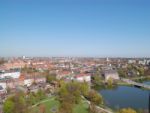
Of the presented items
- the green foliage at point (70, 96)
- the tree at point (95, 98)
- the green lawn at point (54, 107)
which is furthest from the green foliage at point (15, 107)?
the tree at point (95, 98)

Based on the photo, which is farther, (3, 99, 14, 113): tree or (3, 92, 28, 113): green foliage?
(3, 99, 14, 113): tree

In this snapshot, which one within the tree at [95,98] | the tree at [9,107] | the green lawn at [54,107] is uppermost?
the tree at [9,107]

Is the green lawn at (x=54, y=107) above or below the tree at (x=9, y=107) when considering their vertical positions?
below

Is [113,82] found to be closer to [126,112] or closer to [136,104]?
[136,104]

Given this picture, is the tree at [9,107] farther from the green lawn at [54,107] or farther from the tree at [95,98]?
the tree at [95,98]

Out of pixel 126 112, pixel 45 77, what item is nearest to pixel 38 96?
pixel 126 112

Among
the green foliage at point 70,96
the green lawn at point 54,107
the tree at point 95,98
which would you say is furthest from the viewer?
the tree at point 95,98

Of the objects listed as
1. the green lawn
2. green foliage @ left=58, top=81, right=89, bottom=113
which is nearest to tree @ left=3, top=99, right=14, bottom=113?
the green lawn

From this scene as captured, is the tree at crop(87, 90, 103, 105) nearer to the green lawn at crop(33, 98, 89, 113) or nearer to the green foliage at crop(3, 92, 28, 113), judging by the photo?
the green lawn at crop(33, 98, 89, 113)

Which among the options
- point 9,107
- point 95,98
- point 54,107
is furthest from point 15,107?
point 95,98

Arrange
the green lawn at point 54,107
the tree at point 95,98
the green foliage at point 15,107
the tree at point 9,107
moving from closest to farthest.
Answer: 1. the green foliage at point 15,107
2. the tree at point 9,107
3. the green lawn at point 54,107
4. the tree at point 95,98

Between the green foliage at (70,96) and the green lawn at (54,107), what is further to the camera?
the green lawn at (54,107)
